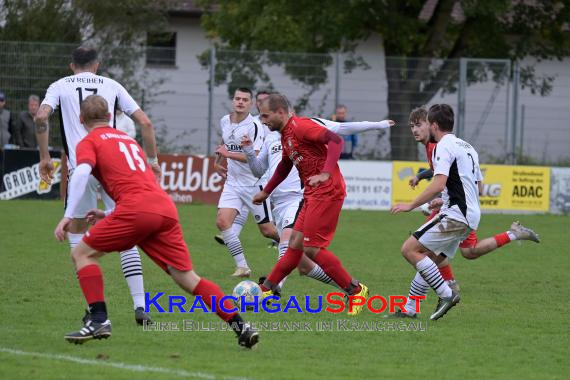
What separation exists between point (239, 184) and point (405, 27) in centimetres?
1869

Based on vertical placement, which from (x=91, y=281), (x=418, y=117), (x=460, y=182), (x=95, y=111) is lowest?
(x=91, y=281)

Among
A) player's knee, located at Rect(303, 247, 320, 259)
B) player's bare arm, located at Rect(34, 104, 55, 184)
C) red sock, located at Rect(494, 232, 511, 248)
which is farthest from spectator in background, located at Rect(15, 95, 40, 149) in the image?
player's knee, located at Rect(303, 247, 320, 259)

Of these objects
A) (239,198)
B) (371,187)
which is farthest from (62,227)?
(371,187)

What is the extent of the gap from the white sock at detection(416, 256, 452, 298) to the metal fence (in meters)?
A: 14.2

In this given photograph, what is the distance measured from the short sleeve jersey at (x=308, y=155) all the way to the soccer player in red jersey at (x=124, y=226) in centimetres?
177

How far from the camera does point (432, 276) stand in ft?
30.0

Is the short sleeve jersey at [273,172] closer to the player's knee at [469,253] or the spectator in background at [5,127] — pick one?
the player's knee at [469,253]

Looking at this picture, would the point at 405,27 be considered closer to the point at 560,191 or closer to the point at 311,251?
the point at 560,191

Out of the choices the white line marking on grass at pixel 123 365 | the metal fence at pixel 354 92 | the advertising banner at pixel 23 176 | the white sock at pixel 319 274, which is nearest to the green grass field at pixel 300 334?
the white line marking on grass at pixel 123 365

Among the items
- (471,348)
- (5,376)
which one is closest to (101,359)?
(5,376)

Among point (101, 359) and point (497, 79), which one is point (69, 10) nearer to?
point (497, 79)

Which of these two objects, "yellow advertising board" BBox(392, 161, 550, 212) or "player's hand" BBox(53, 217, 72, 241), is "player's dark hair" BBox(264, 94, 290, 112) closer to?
"player's hand" BBox(53, 217, 72, 241)

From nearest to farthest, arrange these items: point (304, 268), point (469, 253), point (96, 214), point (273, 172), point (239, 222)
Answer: point (96, 214) < point (304, 268) < point (469, 253) < point (273, 172) < point (239, 222)

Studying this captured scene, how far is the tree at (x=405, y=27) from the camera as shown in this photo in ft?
97.2
